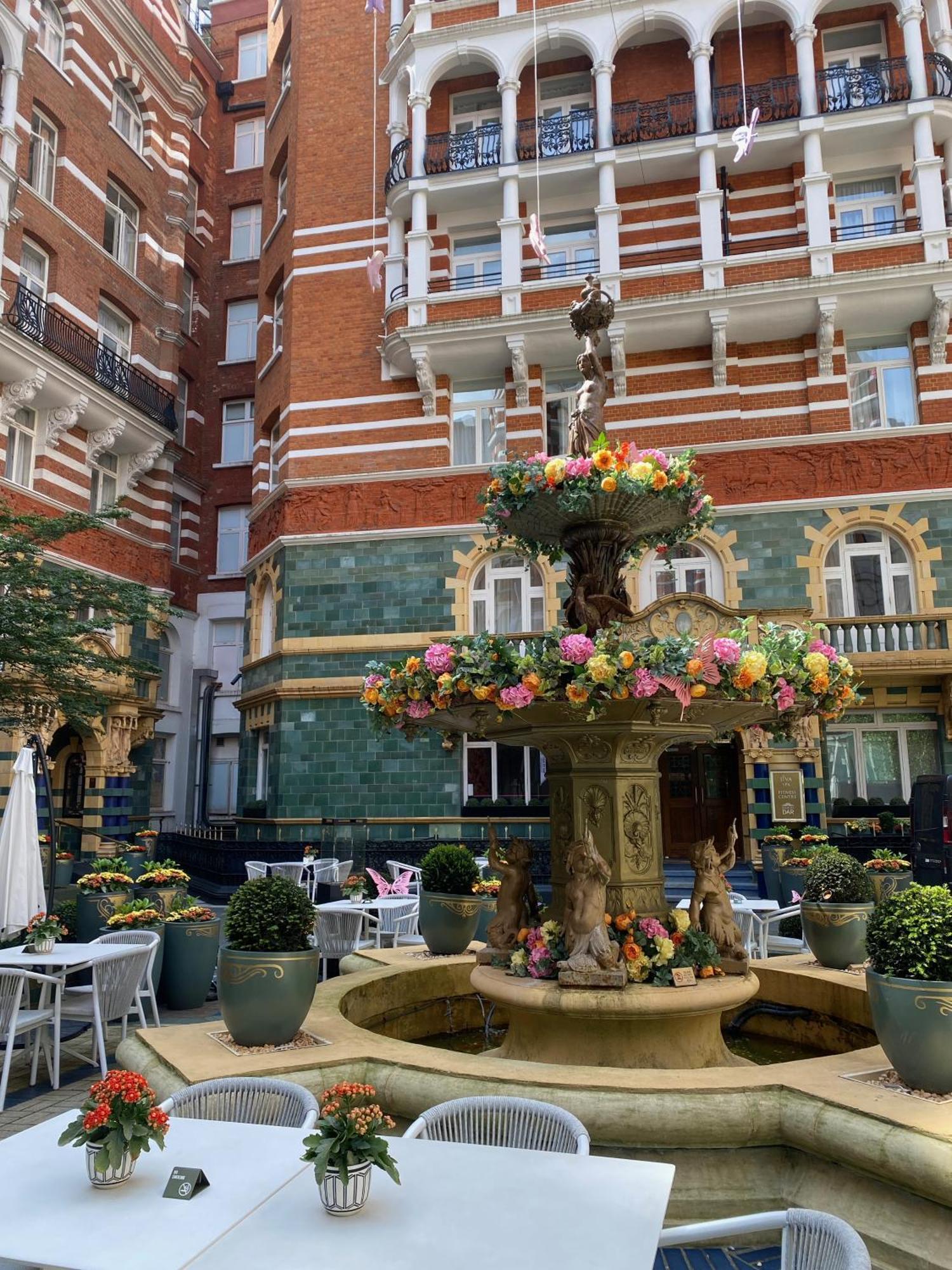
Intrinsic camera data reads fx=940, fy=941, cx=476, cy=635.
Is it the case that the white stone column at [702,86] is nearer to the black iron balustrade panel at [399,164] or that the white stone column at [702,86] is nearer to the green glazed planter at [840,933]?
the black iron balustrade panel at [399,164]

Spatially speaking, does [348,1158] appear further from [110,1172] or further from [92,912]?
[92,912]

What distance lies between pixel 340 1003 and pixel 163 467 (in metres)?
23.6

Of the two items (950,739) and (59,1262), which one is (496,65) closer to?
(950,739)

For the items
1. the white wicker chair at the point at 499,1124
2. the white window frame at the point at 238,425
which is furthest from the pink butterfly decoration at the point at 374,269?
the white wicker chair at the point at 499,1124

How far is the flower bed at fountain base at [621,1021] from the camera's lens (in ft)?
17.9

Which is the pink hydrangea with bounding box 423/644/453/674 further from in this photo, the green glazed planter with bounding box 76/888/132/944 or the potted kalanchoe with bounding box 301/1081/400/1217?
the green glazed planter with bounding box 76/888/132/944

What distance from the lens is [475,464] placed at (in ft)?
67.3

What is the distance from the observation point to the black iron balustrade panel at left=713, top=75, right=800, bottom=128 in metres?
19.5

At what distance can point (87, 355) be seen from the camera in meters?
23.5

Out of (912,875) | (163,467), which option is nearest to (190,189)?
(163,467)

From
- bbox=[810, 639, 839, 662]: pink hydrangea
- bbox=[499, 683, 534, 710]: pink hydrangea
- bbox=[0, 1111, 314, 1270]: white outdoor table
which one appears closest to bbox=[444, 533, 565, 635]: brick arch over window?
bbox=[810, 639, 839, 662]: pink hydrangea

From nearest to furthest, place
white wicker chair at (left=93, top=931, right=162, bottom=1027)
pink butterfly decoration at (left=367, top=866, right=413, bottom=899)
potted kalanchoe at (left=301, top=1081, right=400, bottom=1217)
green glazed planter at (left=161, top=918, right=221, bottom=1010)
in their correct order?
1. potted kalanchoe at (left=301, top=1081, right=400, bottom=1217)
2. white wicker chair at (left=93, top=931, right=162, bottom=1027)
3. green glazed planter at (left=161, top=918, right=221, bottom=1010)
4. pink butterfly decoration at (left=367, top=866, right=413, bottom=899)

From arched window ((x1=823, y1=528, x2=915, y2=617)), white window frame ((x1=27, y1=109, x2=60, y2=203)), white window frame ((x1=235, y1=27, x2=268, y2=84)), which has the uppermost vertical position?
white window frame ((x1=235, y1=27, x2=268, y2=84))

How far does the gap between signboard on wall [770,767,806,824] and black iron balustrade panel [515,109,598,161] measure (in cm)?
1363
